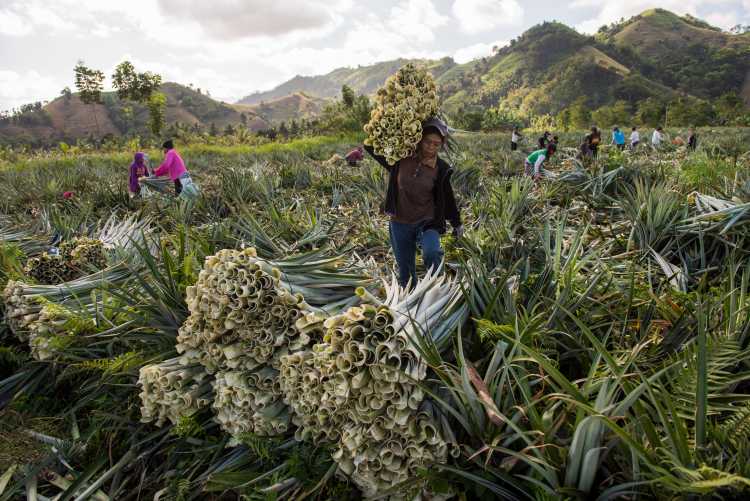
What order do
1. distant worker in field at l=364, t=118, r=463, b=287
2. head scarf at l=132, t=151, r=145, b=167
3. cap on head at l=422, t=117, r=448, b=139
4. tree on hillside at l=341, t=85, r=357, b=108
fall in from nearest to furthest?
1. cap on head at l=422, t=117, r=448, b=139
2. distant worker in field at l=364, t=118, r=463, b=287
3. head scarf at l=132, t=151, r=145, b=167
4. tree on hillside at l=341, t=85, r=357, b=108

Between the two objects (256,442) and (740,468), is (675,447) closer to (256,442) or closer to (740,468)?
(740,468)

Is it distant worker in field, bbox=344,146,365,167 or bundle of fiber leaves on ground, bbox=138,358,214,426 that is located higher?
distant worker in field, bbox=344,146,365,167

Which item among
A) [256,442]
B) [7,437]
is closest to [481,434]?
[256,442]

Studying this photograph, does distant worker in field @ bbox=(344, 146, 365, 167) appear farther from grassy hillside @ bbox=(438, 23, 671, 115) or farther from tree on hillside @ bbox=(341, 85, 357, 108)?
grassy hillside @ bbox=(438, 23, 671, 115)

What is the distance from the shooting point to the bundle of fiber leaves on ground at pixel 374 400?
1656mm

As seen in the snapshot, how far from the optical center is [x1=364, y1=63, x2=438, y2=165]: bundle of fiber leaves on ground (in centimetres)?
271

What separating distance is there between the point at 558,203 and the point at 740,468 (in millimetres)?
4942

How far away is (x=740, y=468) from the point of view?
1.18 meters

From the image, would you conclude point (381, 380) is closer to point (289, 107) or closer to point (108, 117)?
point (108, 117)

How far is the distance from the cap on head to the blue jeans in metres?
0.74

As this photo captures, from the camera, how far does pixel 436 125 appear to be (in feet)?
9.27

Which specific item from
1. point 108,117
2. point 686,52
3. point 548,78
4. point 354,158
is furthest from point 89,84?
point 686,52

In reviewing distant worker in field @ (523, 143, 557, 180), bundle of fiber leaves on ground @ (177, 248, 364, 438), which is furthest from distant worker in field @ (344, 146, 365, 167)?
bundle of fiber leaves on ground @ (177, 248, 364, 438)

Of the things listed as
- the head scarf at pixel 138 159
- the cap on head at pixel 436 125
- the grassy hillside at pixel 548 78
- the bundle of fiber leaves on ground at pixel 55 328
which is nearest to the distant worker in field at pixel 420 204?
the cap on head at pixel 436 125
